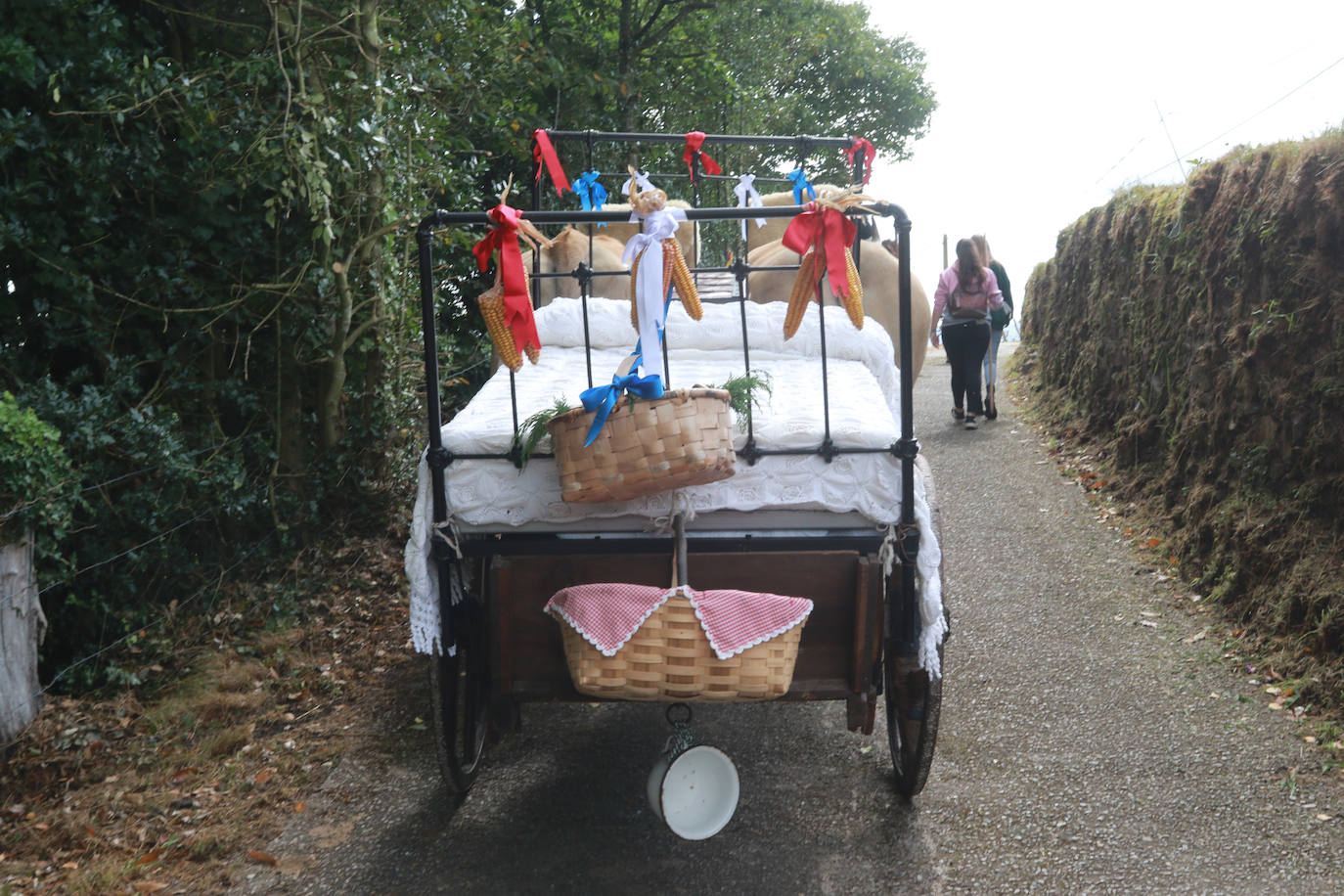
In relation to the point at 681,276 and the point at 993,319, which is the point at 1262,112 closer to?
the point at 993,319

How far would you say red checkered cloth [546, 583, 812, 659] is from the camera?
2.98m

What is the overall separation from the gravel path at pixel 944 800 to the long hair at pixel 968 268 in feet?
15.3

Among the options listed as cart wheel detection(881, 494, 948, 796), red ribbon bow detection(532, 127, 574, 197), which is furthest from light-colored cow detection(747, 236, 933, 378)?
cart wheel detection(881, 494, 948, 796)

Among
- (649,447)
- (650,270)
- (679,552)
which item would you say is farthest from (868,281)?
(649,447)

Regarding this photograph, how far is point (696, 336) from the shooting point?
482 centimetres

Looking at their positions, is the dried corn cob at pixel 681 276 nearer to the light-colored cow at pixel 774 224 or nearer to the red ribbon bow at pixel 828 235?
the red ribbon bow at pixel 828 235

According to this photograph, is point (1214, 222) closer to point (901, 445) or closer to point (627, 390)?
point (901, 445)

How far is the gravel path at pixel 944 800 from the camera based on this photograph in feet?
11.6

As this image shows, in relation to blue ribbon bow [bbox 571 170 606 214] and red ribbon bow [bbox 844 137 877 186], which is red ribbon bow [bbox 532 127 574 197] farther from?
red ribbon bow [bbox 844 137 877 186]

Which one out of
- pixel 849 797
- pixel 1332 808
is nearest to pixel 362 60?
pixel 849 797

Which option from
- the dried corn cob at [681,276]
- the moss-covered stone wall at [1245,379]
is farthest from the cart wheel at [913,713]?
the moss-covered stone wall at [1245,379]

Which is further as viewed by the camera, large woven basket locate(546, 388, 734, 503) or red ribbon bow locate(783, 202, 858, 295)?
red ribbon bow locate(783, 202, 858, 295)

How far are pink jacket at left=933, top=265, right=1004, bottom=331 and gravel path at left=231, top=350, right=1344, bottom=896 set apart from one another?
4.62 m

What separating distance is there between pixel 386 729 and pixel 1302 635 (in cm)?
390
